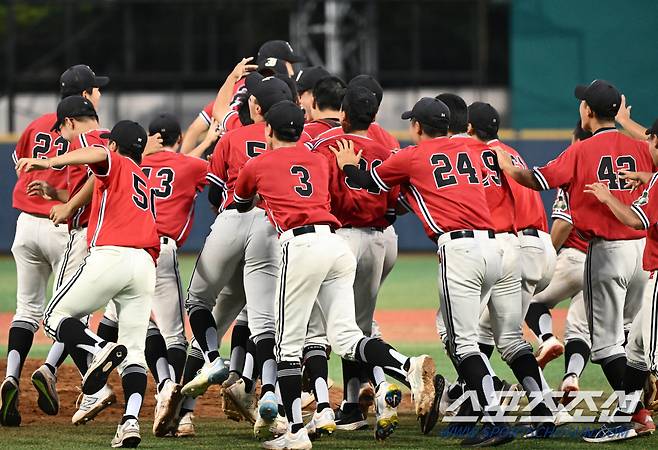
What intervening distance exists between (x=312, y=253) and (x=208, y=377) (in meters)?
1.00

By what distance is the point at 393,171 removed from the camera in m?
6.69

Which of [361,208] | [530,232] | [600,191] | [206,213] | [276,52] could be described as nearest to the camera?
[600,191]

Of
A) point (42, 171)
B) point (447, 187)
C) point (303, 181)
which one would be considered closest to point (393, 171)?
point (447, 187)

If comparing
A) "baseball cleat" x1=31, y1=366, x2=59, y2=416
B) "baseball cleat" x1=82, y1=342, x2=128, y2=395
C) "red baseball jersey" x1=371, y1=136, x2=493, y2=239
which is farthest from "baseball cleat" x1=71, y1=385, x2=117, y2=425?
"red baseball jersey" x1=371, y1=136, x2=493, y2=239

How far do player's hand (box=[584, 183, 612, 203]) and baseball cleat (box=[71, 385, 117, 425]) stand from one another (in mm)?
3061

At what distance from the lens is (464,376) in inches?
258

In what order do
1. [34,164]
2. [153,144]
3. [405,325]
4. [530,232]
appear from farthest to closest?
[405,325] < [530,232] < [153,144] < [34,164]

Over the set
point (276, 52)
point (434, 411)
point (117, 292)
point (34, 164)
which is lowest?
point (434, 411)

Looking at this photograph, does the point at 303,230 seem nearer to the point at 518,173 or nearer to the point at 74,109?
the point at 518,173

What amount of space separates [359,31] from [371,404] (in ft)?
51.2

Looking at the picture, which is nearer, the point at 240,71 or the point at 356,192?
the point at 356,192

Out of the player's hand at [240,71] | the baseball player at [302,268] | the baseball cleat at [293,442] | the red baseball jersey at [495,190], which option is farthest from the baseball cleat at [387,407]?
the player's hand at [240,71]

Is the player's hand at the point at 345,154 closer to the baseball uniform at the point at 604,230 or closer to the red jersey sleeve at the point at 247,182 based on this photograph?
the red jersey sleeve at the point at 247,182

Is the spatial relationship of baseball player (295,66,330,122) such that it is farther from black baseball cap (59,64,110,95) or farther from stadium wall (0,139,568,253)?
stadium wall (0,139,568,253)
